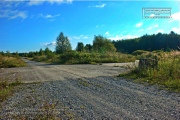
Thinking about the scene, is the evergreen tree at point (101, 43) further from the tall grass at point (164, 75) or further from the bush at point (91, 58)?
the tall grass at point (164, 75)

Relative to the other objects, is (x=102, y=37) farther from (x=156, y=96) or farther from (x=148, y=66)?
(x=156, y=96)

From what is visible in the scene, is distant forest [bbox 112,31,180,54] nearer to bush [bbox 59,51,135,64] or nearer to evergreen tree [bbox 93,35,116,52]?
evergreen tree [bbox 93,35,116,52]

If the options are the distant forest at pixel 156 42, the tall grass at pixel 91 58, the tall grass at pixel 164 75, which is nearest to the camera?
the tall grass at pixel 164 75

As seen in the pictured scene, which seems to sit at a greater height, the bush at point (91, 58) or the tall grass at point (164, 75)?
the bush at point (91, 58)

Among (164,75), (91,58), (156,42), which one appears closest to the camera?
(164,75)

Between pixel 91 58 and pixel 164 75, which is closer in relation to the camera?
pixel 164 75

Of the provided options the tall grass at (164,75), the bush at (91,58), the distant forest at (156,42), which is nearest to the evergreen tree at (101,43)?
the distant forest at (156,42)

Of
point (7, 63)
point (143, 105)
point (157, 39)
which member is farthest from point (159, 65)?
point (157, 39)

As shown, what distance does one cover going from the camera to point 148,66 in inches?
393

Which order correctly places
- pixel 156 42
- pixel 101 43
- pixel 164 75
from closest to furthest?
pixel 164 75 < pixel 101 43 < pixel 156 42

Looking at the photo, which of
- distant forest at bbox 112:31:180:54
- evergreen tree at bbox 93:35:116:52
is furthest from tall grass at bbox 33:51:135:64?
distant forest at bbox 112:31:180:54

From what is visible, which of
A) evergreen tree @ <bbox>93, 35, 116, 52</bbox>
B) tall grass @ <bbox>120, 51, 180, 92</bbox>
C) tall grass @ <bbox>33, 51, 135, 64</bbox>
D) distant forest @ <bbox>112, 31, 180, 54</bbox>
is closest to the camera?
tall grass @ <bbox>120, 51, 180, 92</bbox>

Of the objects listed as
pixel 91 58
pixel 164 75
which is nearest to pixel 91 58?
pixel 91 58

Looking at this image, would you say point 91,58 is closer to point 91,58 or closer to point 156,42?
point 91,58
